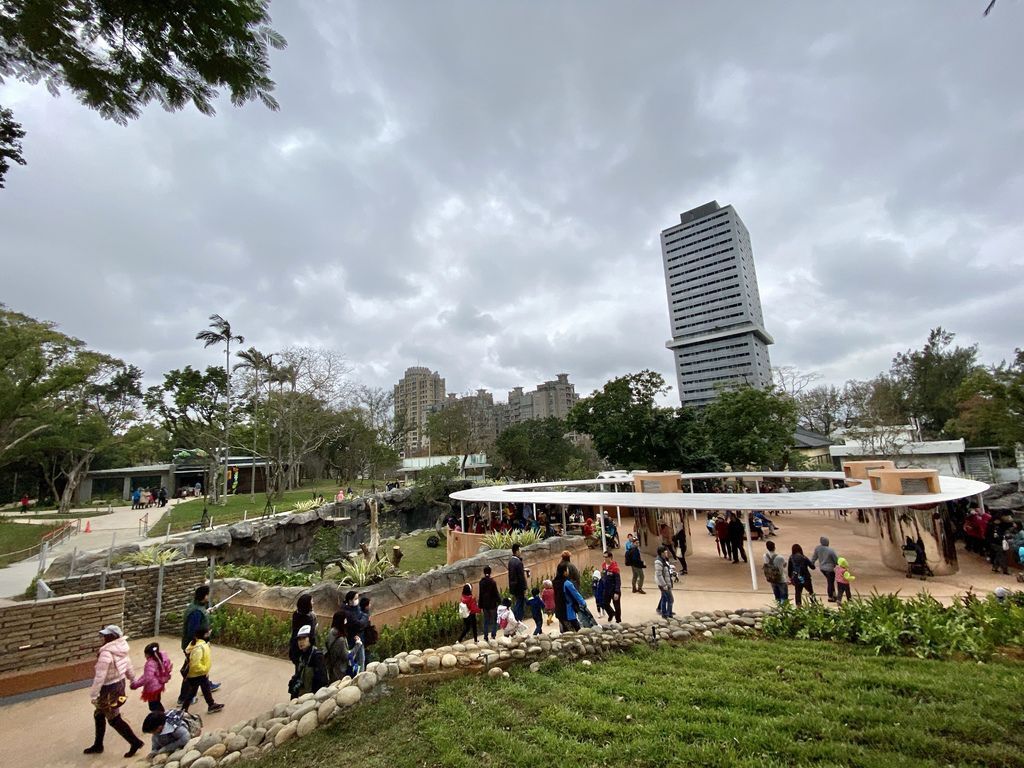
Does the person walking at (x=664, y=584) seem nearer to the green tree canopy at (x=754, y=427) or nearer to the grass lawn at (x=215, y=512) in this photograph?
the green tree canopy at (x=754, y=427)

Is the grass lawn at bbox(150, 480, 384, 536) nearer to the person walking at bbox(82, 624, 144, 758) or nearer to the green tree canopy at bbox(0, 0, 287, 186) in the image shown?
the person walking at bbox(82, 624, 144, 758)

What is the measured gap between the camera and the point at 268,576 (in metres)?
10.4

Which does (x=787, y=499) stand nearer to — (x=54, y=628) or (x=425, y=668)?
(x=425, y=668)

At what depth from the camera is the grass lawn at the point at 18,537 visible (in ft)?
46.7

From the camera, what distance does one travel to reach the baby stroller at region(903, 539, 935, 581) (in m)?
9.80

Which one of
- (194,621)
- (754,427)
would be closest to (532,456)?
(754,427)

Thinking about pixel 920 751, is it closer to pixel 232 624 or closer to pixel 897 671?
pixel 897 671

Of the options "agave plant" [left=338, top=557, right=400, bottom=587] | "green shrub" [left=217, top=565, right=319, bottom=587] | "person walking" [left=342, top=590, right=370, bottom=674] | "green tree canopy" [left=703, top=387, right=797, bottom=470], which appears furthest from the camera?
"green tree canopy" [left=703, top=387, right=797, bottom=470]

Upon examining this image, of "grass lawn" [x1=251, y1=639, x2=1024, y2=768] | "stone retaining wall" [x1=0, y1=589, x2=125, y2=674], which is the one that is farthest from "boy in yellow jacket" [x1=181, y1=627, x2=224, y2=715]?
"stone retaining wall" [x1=0, y1=589, x2=125, y2=674]

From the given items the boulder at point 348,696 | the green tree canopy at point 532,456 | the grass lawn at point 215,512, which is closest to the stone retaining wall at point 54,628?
the boulder at point 348,696

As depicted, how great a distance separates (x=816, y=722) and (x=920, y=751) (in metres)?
0.67

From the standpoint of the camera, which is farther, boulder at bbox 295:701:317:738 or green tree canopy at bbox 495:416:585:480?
green tree canopy at bbox 495:416:585:480

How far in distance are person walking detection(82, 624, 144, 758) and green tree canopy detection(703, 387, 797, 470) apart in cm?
2570

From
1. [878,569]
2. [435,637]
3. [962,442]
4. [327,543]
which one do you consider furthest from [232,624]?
[962,442]
